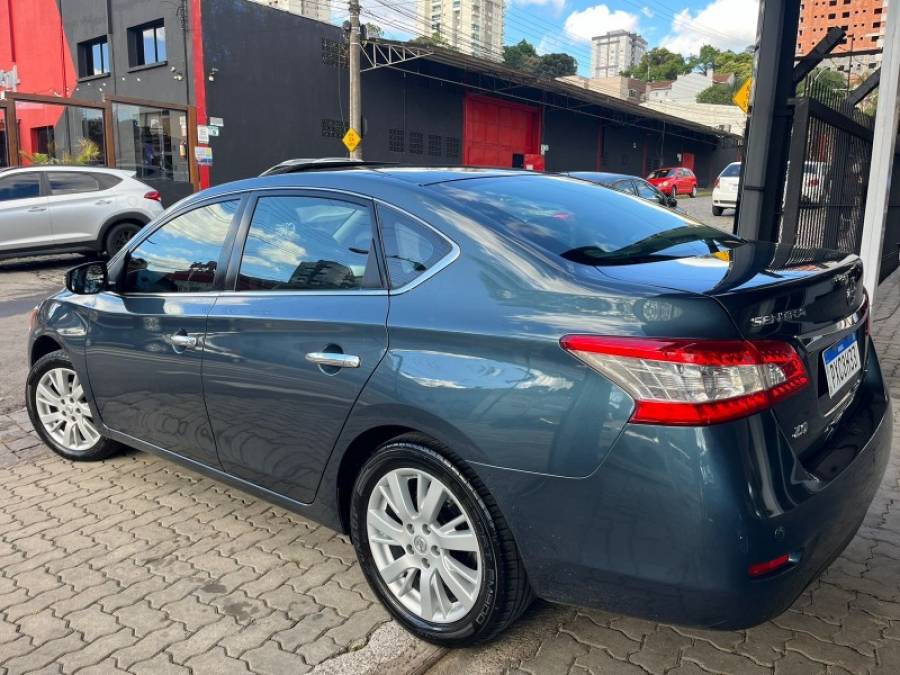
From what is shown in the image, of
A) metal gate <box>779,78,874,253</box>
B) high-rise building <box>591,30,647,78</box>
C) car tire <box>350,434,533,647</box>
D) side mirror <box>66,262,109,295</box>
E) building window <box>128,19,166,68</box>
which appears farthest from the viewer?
high-rise building <box>591,30,647,78</box>

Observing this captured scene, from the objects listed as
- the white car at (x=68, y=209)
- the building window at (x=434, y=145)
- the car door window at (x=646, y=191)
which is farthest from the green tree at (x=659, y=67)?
the white car at (x=68, y=209)

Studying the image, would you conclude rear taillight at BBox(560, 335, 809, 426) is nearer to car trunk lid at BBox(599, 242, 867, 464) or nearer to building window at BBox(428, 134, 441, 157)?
car trunk lid at BBox(599, 242, 867, 464)

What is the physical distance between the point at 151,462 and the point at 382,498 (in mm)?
2259

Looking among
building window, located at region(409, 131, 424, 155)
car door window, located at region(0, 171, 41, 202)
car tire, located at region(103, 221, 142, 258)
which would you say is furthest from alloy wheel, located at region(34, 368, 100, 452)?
building window, located at region(409, 131, 424, 155)

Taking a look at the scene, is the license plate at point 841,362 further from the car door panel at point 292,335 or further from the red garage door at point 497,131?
the red garage door at point 497,131

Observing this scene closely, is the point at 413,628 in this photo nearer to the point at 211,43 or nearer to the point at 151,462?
the point at 151,462

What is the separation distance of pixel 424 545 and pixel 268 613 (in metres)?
0.72

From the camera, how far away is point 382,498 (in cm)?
263

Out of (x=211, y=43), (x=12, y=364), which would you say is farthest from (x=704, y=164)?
(x=12, y=364)

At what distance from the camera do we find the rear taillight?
1970 mm

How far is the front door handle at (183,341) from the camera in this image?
321cm

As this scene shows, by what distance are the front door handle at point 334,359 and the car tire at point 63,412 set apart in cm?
199

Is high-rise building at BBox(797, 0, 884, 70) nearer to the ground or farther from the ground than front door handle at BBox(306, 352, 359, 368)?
farther from the ground

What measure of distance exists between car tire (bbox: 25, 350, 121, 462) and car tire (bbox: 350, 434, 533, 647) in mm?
2163
